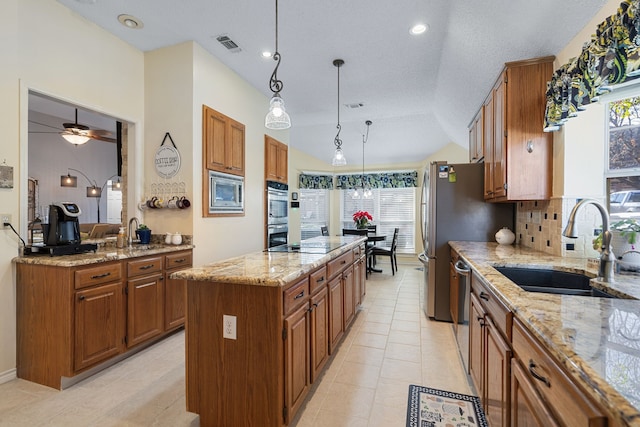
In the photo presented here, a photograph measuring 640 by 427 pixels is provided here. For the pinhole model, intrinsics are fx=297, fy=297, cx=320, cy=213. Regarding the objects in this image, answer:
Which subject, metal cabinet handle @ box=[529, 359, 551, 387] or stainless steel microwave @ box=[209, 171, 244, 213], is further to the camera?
stainless steel microwave @ box=[209, 171, 244, 213]

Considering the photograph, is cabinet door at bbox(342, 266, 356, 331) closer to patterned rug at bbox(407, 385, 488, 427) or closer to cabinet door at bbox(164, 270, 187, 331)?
patterned rug at bbox(407, 385, 488, 427)

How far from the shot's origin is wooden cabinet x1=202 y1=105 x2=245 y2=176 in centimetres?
316

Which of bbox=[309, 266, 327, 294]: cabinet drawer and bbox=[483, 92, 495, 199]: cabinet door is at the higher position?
bbox=[483, 92, 495, 199]: cabinet door

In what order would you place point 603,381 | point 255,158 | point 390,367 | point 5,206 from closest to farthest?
1. point 603,381
2. point 5,206
3. point 390,367
4. point 255,158

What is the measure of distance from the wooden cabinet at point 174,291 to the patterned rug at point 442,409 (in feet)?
6.93

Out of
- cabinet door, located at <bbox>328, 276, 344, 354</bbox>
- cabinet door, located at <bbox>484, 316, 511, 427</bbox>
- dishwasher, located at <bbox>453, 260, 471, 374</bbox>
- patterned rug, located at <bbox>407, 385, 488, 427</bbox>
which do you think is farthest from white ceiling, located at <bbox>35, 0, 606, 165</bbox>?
patterned rug, located at <bbox>407, 385, 488, 427</bbox>

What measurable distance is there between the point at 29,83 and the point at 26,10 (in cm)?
56

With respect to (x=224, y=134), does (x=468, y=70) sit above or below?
above

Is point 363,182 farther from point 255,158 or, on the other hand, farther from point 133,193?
point 133,193

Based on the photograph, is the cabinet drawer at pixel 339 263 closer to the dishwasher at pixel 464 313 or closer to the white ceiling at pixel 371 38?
the dishwasher at pixel 464 313

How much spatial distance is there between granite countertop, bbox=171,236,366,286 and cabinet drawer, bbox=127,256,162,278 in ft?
3.45

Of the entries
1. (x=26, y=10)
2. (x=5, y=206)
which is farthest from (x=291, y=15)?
(x=5, y=206)

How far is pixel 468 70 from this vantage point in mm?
2998

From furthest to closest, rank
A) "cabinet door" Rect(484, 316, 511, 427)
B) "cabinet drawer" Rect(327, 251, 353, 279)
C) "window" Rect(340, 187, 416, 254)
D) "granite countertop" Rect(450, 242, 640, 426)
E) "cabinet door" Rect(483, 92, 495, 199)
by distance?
"window" Rect(340, 187, 416, 254) → "cabinet door" Rect(483, 92, 495, 199) → "cabinet drawer" Rect(327, 251, 353, 279) → "cabinet door" Rect(484, 316, 511, 427) → "granite countertop" Rect(450, 242, 640, 426)
